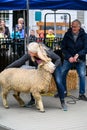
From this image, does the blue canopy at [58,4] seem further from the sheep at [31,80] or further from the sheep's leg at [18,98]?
the sheep's leg at [18,98]

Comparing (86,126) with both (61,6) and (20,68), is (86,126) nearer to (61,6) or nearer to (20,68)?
(20,68)

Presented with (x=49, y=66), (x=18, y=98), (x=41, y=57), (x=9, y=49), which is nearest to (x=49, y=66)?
(x=49, y=66)

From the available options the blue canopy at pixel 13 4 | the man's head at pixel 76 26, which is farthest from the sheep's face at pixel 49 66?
the blue canopy at pixel 13 4

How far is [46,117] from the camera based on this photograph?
27.8 ft

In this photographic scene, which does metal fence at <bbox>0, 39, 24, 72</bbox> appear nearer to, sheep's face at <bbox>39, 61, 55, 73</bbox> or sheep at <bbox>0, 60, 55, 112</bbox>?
sheep at <bbox>0, 60, 55, 112</bbox>

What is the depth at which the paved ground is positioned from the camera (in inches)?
307

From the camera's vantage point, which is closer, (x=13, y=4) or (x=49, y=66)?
(x=49, y=66)

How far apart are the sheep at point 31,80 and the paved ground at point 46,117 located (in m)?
0.30

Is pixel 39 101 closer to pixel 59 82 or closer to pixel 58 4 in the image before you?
pixel 59 82

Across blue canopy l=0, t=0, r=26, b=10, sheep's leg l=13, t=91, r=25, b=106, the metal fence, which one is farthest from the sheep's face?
the metal fence

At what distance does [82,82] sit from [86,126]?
7.70ft

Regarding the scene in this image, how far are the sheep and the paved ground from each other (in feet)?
0.99

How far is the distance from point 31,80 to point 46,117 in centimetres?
80

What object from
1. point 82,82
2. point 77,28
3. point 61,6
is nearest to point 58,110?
point 82,82
